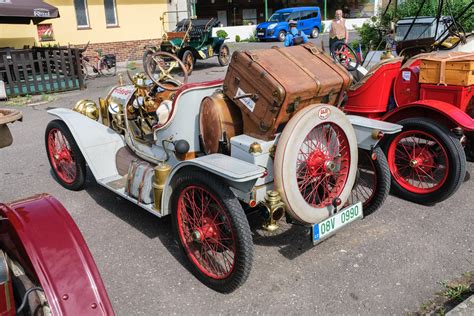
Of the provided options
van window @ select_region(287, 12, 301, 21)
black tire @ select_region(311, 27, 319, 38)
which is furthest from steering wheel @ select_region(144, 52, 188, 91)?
black tire @ select_region(311, 27, 319, 38)

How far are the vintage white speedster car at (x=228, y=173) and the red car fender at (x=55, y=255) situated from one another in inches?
38.4

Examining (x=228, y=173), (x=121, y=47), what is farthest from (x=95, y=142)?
(x=121, y=47)

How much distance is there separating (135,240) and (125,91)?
1.72m

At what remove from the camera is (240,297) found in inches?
112

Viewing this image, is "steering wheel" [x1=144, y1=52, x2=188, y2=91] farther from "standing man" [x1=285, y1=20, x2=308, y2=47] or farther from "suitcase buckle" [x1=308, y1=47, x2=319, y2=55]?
"standing man" [x1=285, y1=20, x2=308, y2=47]

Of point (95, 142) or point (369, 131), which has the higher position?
point (369, 131)

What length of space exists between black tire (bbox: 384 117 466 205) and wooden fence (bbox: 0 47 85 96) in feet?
30.3

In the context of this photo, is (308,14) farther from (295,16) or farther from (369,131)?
(369,131)

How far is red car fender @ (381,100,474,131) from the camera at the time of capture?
151 inches

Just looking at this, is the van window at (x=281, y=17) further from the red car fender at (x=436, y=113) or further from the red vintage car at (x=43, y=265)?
the red vintage car at (x=43, y=265)

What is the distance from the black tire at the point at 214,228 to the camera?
2609 millimetres

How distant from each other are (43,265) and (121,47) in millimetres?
16532

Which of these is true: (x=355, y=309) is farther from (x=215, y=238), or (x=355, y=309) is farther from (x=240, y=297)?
(x=215, y=238)

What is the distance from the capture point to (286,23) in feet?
76.8
